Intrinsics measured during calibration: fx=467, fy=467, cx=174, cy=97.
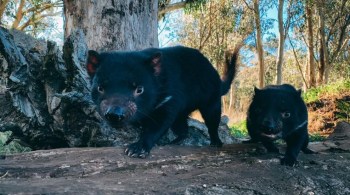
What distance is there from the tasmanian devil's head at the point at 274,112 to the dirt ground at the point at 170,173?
0.82 feet

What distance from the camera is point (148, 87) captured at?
3658mm

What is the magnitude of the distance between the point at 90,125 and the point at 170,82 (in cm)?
129

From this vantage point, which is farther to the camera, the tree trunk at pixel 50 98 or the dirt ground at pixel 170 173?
the tree trunk at pixel 50 98

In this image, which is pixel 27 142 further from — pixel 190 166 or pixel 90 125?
pixel 190 166

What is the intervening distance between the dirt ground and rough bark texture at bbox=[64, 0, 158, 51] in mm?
2852

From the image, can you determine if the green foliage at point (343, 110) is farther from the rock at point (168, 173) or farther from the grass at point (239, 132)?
the rock at point (168, 173)

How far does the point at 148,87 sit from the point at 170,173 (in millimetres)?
761

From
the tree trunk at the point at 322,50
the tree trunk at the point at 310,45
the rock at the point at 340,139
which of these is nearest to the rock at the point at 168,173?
the rock at the point at 340,139

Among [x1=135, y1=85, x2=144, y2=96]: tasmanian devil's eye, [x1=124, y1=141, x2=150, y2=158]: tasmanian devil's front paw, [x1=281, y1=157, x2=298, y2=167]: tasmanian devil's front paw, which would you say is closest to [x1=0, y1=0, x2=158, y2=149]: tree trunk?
[x1=124, y1=141, x2=150, y2=158]: tasmanian devil's front paw

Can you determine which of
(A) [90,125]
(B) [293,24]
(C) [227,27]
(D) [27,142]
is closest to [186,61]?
(A) [90,125]

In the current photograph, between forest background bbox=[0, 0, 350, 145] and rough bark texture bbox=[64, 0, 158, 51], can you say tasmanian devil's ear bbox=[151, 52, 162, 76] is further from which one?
forest background bbox=[0, 0, 350, 145]

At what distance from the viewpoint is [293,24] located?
2873cm

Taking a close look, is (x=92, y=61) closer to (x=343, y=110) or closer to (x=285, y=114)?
(x=285, y=114)

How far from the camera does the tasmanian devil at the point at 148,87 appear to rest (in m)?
3.44
